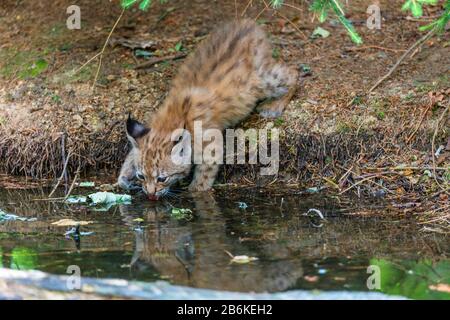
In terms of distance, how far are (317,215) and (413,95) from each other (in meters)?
1.96

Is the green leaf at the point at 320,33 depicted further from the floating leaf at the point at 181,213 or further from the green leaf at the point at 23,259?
the green leaf at the point at 23,259

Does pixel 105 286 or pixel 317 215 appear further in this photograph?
pixel 317 215

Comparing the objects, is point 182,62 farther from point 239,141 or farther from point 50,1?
point 50,1

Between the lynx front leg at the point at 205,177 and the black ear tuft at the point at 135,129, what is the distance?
2.07 ft

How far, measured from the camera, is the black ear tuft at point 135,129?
7664 mm

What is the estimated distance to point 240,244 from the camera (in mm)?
6219

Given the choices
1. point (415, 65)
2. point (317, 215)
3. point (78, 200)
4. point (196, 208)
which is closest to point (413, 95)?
point (415, 65)

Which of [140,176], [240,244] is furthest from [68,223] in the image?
[240,244]

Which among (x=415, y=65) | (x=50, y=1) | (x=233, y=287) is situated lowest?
(x=233, y=287)

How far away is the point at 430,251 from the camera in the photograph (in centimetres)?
596

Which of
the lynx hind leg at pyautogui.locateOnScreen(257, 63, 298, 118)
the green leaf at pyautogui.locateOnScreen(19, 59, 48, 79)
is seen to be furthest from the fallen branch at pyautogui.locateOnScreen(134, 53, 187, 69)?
the lynx hind leg at pyautogui.locateOnScreen(257, 63, 298, 118)

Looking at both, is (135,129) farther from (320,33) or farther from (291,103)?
(320,33)

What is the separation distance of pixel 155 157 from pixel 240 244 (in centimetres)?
184

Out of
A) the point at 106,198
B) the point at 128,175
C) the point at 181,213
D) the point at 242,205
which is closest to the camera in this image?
the point at 181,213
